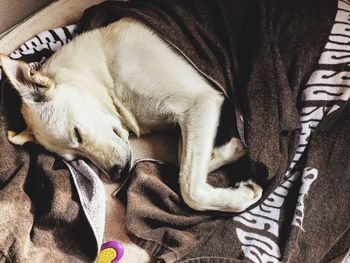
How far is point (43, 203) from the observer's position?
171 cm

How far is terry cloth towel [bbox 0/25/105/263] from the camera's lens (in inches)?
63.2

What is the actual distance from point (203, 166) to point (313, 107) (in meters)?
0.47

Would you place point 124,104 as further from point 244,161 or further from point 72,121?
point 244,161

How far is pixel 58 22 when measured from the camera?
2035 millimetres

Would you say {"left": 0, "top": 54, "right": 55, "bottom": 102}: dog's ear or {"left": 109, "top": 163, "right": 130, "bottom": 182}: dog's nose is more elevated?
{"left": 0, "top": 54, "right": 55, "bottom": 102}: dog's ear

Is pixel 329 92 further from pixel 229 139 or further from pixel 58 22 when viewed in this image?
pixel 58 22

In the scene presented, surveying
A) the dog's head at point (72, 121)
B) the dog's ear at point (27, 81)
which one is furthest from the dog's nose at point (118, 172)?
the dog's ear at point (27, 81)

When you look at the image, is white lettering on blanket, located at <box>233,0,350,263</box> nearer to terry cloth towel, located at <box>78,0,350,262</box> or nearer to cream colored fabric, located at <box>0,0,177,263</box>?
terry cloth towel, located at <box>78,0,350,262</box>

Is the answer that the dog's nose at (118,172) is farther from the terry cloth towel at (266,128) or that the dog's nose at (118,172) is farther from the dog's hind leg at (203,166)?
the dog's hind leg at (203,166)

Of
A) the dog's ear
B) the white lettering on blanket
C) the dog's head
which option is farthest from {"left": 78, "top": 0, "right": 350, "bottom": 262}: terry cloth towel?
the dog's ear

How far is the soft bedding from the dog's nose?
4cm

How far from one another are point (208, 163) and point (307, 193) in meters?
0.36

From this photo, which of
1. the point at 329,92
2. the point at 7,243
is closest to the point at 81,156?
the point at 7,243

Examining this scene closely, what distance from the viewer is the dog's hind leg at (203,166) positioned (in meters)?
1.71
